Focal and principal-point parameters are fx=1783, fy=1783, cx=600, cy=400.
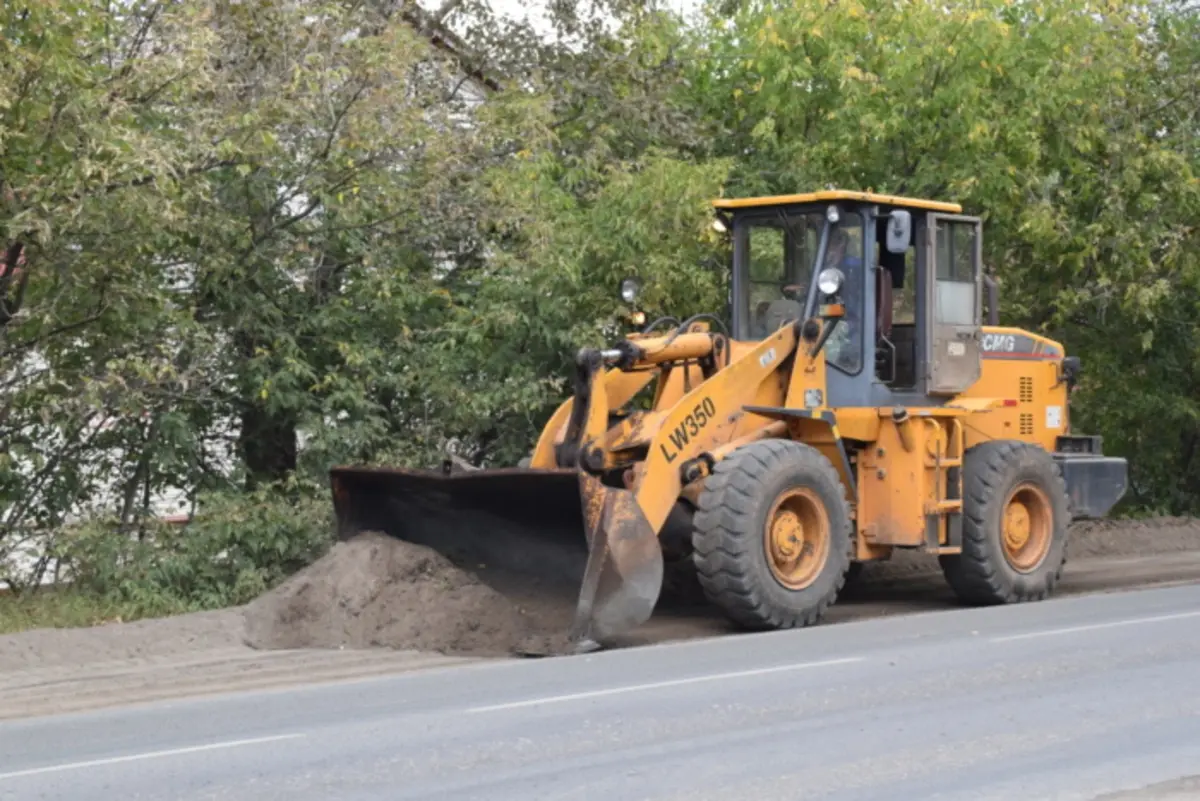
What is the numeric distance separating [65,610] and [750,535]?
5.40m

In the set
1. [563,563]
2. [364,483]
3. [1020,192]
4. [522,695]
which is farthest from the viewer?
[1020,192]

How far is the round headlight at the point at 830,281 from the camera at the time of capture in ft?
44.7

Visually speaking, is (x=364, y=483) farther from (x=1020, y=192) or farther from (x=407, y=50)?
(x=1020, y=192)

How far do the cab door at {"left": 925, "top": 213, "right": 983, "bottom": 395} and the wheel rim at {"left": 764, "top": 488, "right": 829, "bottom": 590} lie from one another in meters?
1.93

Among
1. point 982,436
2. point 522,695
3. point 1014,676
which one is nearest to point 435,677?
point 522,695

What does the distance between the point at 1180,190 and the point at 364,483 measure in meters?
10.4

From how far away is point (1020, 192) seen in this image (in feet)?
62.5

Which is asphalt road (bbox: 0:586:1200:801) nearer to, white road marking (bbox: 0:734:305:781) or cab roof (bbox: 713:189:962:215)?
white road marking (bbox: 0:734:305:781)

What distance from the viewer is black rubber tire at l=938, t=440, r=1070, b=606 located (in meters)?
14.6

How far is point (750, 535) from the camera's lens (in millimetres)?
12703

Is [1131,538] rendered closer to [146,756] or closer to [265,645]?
[265,645]

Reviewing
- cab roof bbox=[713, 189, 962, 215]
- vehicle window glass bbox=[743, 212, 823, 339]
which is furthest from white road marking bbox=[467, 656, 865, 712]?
cab roof bbox=[713, 189, 962, 215]

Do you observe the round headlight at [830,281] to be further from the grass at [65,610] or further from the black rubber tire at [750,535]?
the grass at [65,610]

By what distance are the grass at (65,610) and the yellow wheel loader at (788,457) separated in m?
1.79
